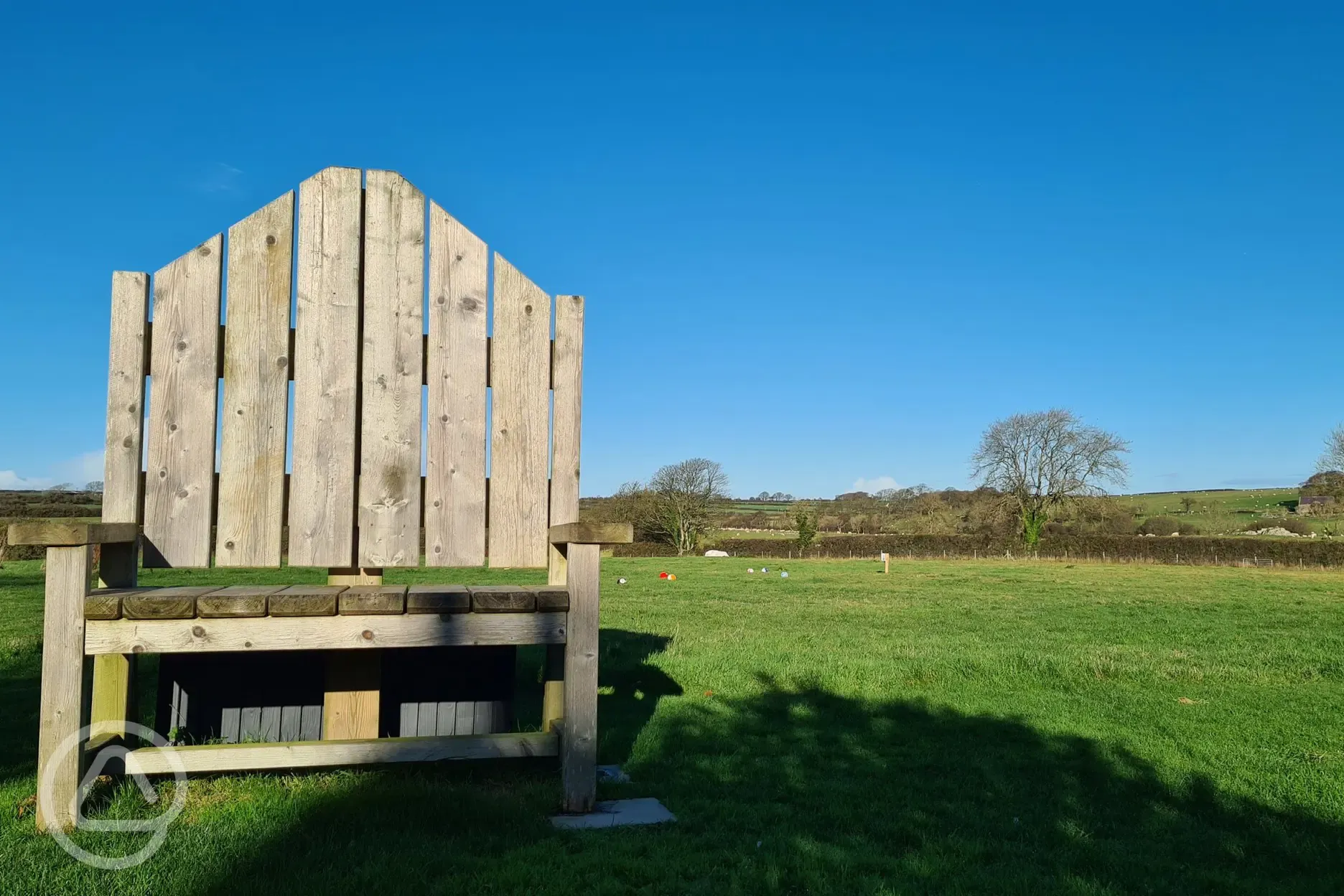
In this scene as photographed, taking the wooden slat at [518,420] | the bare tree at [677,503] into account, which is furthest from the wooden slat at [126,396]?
the bare tree at [677,503]

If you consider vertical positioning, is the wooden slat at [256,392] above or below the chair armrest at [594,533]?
above

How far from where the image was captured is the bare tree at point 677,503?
61.1 meters

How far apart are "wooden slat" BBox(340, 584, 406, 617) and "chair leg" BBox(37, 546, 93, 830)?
41.1 inches

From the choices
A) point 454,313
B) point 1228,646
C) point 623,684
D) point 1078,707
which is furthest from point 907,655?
point 454,313

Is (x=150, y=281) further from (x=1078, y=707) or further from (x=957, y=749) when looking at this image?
(x=1078, y=707)

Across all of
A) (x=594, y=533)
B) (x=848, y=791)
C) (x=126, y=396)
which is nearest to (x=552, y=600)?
(x=594, y=533)

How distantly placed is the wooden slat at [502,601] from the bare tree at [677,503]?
5431cm

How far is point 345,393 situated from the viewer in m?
4.68

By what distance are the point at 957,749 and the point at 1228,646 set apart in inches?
295

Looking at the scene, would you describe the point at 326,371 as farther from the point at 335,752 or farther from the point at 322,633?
the point at 335,752

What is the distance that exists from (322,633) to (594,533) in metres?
1.28

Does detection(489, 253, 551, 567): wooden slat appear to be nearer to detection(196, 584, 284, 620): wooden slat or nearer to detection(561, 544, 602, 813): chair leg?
detection(561, 544, 602, 813): chair leg

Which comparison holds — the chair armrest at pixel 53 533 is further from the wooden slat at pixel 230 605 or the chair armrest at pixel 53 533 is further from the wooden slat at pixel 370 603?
the wooden slat at pixel 370 603

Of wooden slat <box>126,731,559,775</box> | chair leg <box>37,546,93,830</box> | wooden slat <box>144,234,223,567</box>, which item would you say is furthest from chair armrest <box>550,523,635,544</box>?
chair leg <box>37,546,93,830</box>
